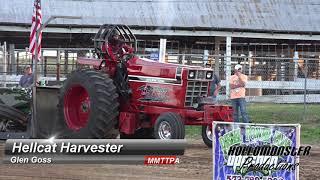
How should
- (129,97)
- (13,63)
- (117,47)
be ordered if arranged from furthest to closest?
(13,63) < (117,47) < (129,97)

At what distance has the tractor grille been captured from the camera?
10.5m

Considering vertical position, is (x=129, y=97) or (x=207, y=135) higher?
(x=129, y=97)

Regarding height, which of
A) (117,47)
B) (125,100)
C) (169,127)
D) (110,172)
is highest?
(117,47)

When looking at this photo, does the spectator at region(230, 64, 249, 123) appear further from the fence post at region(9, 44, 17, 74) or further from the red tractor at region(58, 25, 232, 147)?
the fence post at region(9, 44, 17, 74)

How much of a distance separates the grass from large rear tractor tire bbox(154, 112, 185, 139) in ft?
13.1

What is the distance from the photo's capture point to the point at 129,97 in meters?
10.6

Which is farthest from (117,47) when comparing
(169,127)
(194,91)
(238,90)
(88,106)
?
(238,90)

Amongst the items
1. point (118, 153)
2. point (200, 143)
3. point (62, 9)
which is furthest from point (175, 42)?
point (118, 153)

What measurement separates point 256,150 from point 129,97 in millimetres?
5657

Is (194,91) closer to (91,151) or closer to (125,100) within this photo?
(125,100)

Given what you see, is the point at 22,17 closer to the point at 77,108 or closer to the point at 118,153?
the point at 77,108

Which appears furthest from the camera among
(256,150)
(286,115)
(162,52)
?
(162,52)

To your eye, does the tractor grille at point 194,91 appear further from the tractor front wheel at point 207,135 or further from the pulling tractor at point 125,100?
the tractor front wheel at point 207,135

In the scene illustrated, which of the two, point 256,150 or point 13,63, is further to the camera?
point 13,63
